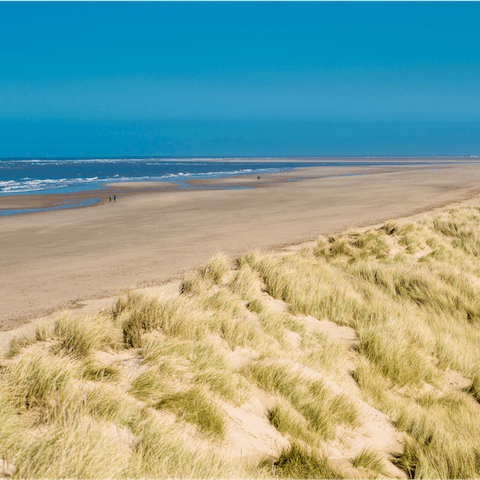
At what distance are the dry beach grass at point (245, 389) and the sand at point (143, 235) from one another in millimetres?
3021

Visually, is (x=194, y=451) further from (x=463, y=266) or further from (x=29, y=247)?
(x=29, y=247)

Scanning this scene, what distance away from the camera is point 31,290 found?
342 inches

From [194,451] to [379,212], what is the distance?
21.1 metres

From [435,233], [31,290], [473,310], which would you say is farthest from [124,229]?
[473,310]

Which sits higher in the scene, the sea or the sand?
the sea


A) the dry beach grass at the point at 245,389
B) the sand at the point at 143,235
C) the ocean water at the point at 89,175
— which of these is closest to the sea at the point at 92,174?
the ocean water at the point at 89,175

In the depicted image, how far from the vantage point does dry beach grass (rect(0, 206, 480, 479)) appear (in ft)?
9.39

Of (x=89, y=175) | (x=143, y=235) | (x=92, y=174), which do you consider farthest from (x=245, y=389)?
(x=92, y=174)

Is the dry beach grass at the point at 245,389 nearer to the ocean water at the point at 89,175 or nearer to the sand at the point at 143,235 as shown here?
the sand at the point at 143,235

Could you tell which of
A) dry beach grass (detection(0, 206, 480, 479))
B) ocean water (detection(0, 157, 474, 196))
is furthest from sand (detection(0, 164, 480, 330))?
ocean water (detection(0, 157, 474, 196))

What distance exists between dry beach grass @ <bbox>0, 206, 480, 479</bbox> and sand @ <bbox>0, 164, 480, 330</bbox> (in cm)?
302

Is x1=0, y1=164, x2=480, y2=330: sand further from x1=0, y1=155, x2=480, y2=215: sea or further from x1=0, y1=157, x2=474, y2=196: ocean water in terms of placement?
x1=0, y1=157, x2=474, y2=196: ocean water

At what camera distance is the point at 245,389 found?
13.1ft

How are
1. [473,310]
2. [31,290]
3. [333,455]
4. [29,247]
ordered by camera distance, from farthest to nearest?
1. [29,247]
2. [31,290]
3. [473,310]
4. [333,455]
